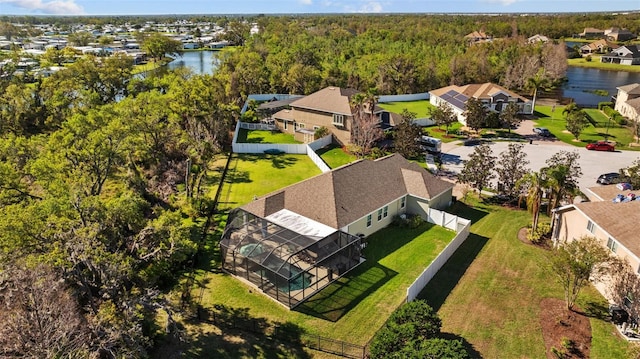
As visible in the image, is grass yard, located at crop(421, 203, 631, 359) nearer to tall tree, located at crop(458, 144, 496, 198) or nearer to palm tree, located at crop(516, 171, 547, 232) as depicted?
palm tree, located at crop(516, 171, 547, 232)

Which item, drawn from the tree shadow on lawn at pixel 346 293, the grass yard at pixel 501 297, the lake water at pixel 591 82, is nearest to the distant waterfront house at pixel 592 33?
the lake water at pixel 591 82

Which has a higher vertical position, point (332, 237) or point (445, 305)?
point (332, 237)

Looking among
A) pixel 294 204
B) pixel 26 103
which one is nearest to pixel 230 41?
pixel 26 103

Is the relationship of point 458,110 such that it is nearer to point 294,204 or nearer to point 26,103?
point 294,204

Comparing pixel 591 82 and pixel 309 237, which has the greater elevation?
pixel 591 82

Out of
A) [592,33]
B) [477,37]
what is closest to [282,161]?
[477,37]

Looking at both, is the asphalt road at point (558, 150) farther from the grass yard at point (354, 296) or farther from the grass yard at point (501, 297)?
the grass yard at point (354, 296)

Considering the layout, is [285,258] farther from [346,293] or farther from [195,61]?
[195,61]
